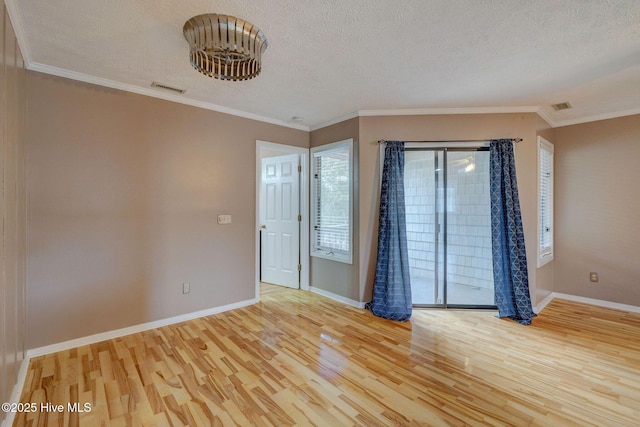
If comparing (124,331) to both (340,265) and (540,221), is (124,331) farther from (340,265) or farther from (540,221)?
(540,221)

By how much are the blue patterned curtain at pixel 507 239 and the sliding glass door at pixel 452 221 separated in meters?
0.17

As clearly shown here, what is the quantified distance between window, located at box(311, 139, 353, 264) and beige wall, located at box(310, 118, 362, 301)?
0.23 ft

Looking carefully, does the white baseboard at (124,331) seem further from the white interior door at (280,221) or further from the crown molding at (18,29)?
the crown molding at (18,29)

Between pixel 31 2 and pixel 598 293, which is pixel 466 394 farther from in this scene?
pixel 31 2

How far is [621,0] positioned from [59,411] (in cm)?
421

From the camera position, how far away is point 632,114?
3.49 meters

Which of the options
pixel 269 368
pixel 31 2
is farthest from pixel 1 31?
pixel 269 368

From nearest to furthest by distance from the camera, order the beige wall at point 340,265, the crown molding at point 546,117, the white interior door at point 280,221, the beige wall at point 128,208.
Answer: the beige wall at point 128,208 < the crown molding at point 546,117 < the beige wall at point 340,265 < the white interior door at point 280,221

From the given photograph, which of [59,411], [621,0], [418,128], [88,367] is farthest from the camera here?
[418,128]

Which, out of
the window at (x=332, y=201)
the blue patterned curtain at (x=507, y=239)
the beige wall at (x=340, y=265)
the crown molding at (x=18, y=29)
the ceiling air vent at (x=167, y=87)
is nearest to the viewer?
the crown molding at (x=18, y=29)

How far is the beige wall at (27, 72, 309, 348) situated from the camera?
244cm

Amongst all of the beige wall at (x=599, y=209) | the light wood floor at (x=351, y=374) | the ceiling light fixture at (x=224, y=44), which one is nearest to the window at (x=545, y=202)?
the beige wall at (x=599, y=209)

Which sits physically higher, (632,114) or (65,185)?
(632,114)

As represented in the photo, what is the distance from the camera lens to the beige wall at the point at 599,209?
11.6 ft
